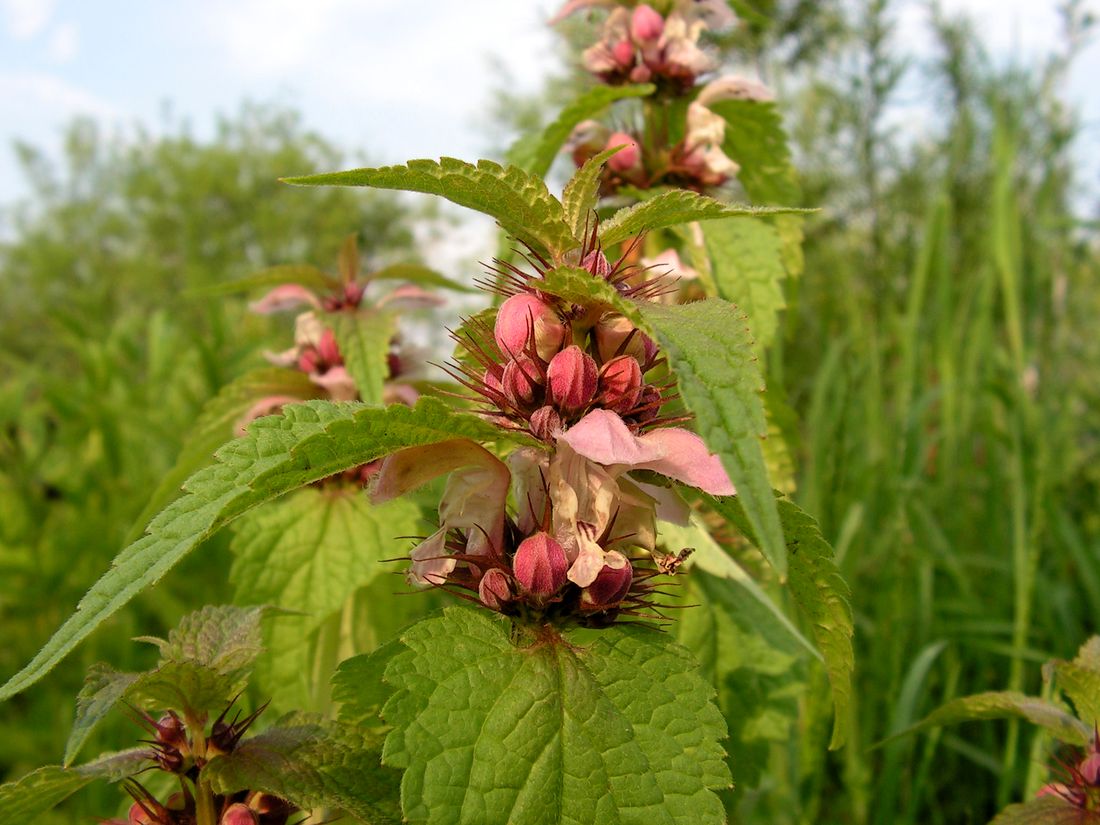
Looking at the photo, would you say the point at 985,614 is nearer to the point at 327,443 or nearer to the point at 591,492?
the point at 591,492

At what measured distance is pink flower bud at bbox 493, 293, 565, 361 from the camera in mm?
712

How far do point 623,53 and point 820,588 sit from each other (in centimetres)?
111

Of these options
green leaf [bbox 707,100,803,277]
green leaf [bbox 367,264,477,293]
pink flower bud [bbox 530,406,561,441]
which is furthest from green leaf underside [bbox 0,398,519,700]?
green leaf [bbox 707,100,803,277]

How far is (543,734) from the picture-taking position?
0.66 m

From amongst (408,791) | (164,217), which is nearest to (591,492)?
(408,791)

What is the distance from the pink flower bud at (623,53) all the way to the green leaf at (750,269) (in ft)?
1.25

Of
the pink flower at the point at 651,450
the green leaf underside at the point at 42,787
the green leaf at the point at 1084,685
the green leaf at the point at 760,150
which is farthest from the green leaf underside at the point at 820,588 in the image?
the green leaf at the point at 760,150

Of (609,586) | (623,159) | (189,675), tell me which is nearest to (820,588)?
(609,586)

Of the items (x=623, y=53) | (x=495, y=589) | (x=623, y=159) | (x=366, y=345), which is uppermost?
(x=623, y=53)

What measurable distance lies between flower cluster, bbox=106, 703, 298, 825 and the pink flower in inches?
15.9

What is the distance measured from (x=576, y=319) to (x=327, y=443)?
25 centimetres

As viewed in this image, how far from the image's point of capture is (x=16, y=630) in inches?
94.3

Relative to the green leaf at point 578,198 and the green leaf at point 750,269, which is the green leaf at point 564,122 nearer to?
the green leaf at point 750,269

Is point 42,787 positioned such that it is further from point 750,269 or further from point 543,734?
point 750,269
